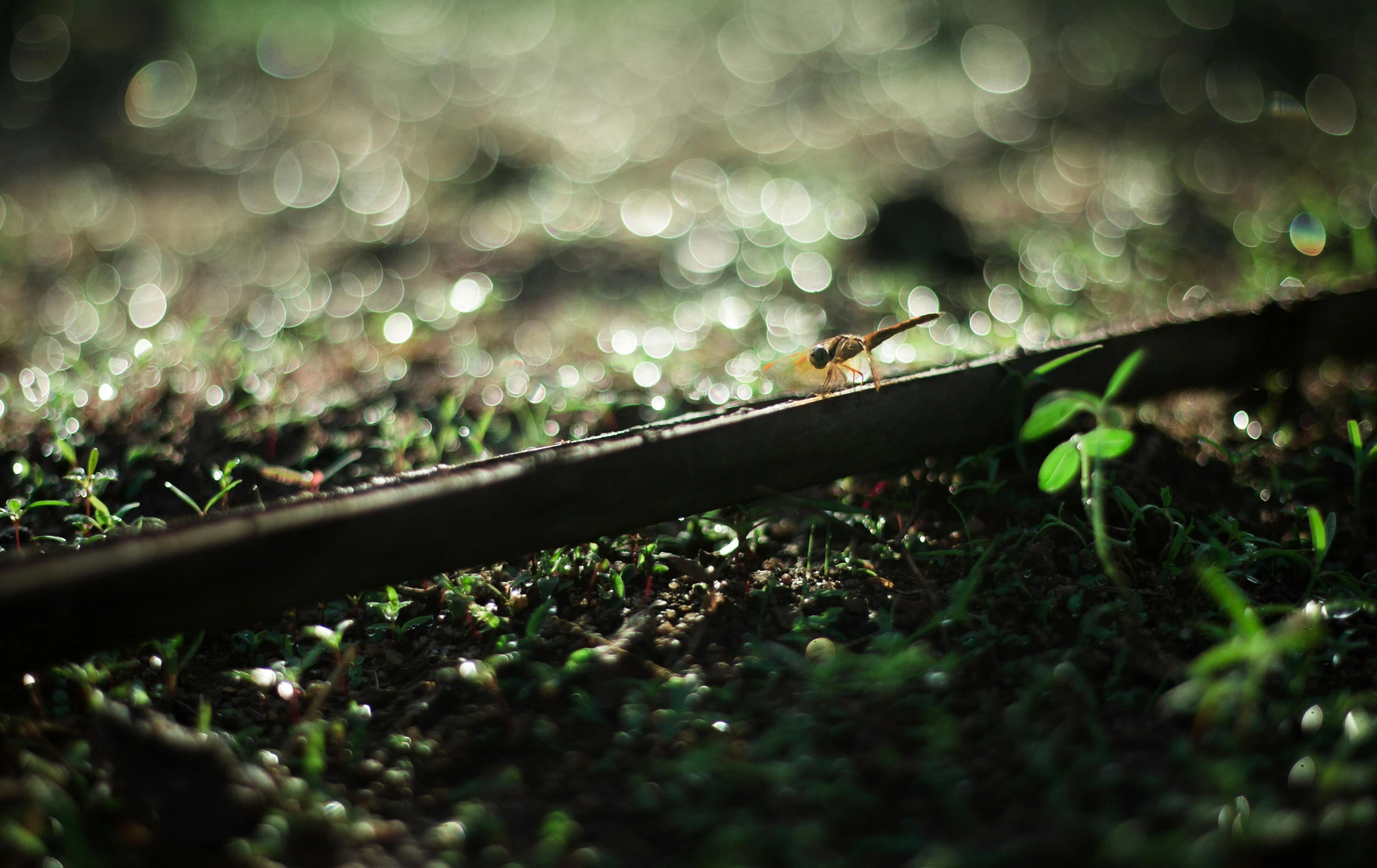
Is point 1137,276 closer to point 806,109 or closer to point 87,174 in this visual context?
point 806,109

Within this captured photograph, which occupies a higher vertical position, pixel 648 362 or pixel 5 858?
pixel 5 858

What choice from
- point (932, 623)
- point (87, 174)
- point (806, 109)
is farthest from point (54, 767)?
point (806, 109)

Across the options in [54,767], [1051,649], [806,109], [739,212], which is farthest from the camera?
[806,109]

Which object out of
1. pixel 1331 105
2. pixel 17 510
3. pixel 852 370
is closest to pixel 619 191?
pixel 852 370

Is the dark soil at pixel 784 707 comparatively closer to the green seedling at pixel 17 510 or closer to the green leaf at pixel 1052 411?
the green leaf at pixel 1052 411

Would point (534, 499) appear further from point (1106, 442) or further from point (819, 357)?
point (1106, 442)
